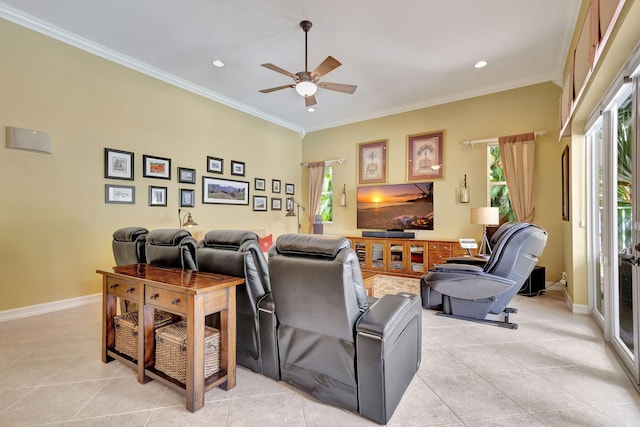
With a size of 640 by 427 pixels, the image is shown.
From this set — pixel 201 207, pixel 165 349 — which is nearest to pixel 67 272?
pixel 201 207

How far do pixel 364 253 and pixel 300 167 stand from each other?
2.87 m

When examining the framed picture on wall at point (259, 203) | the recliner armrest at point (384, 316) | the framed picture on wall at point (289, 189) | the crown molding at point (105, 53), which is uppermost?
the crown molding at point (105, 53)

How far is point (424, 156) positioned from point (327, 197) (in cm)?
243

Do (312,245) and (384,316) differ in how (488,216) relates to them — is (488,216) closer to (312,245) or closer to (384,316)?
(384,316)

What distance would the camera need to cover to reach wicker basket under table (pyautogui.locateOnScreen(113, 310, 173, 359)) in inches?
78.7

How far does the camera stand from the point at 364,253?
5652 mm

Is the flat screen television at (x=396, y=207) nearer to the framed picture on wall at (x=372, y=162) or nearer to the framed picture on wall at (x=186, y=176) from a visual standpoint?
the framed picture on wall at (x=372, y=162)

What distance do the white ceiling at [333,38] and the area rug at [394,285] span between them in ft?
10.8

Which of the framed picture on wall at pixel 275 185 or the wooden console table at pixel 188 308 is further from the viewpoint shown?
the framed picture on wall at pixel 275 185

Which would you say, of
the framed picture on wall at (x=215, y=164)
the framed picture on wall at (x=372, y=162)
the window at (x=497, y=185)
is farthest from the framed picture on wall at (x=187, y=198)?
the window at (x=497, y=185)

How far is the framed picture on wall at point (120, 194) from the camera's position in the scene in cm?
376

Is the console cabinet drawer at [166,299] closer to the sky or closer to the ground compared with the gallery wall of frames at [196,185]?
closer to the ground

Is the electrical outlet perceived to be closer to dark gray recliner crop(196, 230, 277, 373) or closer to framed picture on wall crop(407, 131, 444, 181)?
framed picture on wall crop(407, 131, 444, 181)

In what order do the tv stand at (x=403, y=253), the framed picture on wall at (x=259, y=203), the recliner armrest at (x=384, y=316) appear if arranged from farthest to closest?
the framed picture on wall at (x=259, y=203) → the tv stand at (x=403, y=253) → the recliner armrest at (x=384, y=316)
